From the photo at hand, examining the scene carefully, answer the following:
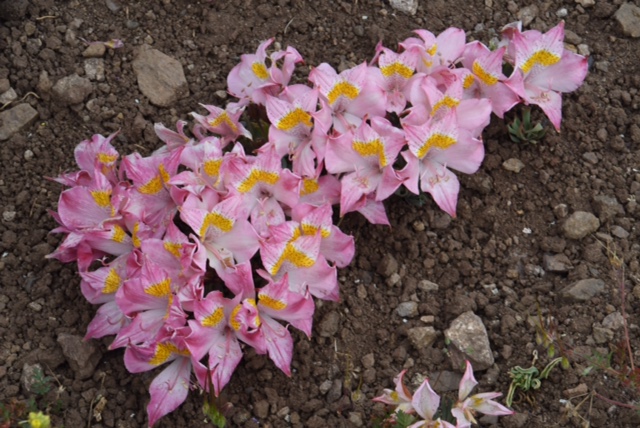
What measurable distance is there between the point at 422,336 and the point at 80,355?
1098 mm

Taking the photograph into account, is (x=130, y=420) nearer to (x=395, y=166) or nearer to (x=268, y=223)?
(x=268, y=223)

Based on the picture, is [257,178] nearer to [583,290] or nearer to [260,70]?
[260,70]

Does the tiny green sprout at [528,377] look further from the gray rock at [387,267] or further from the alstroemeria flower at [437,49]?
the alstroemeria flower at [437,49]

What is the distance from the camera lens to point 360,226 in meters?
3.44

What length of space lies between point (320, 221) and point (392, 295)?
0.41 m

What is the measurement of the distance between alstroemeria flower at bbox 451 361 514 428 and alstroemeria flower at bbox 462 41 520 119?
1.02 meters

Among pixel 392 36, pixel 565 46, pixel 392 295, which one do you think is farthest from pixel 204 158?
pixel 565 46

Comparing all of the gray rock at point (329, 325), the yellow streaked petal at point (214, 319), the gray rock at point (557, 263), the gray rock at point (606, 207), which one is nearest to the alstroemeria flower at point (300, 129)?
the gray rock at point (329, 325)

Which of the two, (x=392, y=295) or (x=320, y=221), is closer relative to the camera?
(x=320, y=221)

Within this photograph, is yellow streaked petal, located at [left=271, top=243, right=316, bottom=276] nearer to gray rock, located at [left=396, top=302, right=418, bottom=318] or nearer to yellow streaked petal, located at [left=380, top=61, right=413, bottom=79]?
gray rock, located at [left=396, top=302, right=418, bottom=318]

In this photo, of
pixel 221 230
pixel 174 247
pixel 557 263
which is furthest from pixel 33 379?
pixel 557 263

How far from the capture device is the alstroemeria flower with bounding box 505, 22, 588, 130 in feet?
11.4

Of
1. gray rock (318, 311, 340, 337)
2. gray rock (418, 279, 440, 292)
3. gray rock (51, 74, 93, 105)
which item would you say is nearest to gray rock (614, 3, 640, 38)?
gray rock (418, 279, 440, 292)

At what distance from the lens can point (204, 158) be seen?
3172 millimetres
